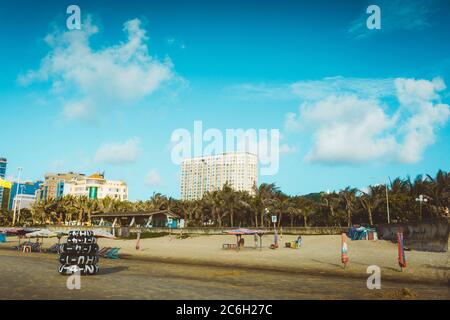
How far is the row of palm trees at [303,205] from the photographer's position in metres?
63.7

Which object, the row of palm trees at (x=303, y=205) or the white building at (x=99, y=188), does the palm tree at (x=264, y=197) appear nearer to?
the row of palm trees at (x=303, y=205)

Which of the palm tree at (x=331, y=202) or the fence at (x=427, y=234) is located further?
the palm tree at (x=331, y=202)

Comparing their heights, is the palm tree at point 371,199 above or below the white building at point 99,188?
below

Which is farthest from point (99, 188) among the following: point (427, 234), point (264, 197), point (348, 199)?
point (427, 234)

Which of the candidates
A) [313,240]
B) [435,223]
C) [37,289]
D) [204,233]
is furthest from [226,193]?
[37,289]

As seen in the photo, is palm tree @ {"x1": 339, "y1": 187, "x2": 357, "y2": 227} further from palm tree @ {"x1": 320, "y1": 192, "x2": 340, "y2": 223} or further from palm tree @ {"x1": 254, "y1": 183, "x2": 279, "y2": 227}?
palm tree @ {"x1": 254, "y1": 183, "x2": 279, "y2": 227}

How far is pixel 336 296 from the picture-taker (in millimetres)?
12328

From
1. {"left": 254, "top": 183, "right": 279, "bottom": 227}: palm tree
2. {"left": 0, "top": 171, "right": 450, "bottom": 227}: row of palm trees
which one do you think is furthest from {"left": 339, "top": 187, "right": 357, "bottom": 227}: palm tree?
{"left": 254, "top": 183, "right": 279, "bottom": 227}: palm tree

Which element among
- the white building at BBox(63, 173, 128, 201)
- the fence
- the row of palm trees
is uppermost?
the white building at BBox(63, 173, 128, 201)

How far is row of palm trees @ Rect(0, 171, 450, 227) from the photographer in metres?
63.7

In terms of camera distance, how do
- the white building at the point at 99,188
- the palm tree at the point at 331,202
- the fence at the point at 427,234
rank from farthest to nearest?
the white building at the point at 99,188 → the palm tree at the point at 331,202 → the fence at the point at 427,234

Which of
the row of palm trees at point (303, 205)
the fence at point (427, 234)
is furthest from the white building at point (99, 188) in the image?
the fence at point (427, 234)
